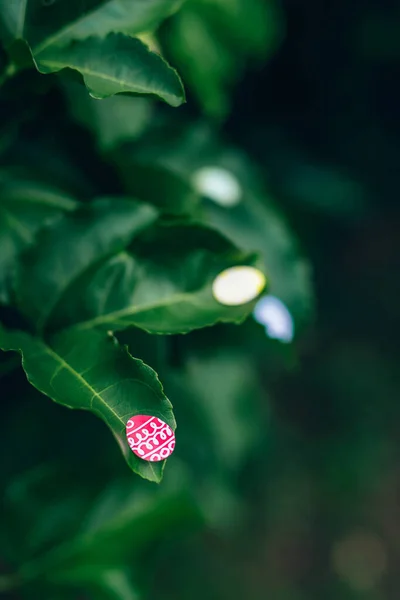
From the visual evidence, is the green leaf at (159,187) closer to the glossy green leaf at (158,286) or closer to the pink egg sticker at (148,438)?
the glossy green leaf at (158,286)

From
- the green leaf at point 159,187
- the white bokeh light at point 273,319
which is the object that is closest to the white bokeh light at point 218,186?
the green leaf at point 159,187

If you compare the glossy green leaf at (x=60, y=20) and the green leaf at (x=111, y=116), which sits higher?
the glossy green leaf at (x=60, y=20)

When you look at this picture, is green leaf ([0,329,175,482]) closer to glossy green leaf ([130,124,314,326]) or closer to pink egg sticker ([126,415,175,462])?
pink egg sticker ([126,415,175,462])

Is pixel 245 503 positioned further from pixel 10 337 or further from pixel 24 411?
pixel 10 337

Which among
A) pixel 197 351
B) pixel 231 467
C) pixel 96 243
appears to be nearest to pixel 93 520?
pixel 197 351

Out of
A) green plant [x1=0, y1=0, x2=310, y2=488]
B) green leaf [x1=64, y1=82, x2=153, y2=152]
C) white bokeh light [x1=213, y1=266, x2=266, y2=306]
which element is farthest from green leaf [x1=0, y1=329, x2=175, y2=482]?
green leaf [x1=64, y1=82, x2=153, y2=152]

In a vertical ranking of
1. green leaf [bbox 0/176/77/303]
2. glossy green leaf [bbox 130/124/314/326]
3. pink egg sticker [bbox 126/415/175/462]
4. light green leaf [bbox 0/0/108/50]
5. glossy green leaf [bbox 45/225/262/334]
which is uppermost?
light green leaf [bbox 0/0/108/50]
